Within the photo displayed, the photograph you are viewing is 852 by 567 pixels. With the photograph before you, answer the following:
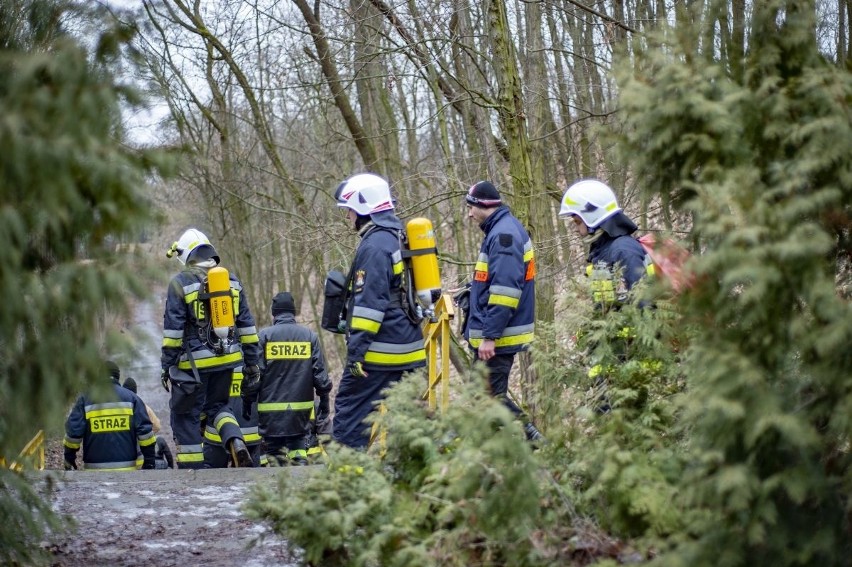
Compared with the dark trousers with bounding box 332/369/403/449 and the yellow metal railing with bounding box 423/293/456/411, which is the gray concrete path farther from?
the yellow metal railing with bounding box 423/293/456/411

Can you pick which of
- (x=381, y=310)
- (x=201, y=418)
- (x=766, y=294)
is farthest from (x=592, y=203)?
(x=201, y=418)

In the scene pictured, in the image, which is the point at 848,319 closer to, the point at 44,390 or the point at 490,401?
the point at 490,401

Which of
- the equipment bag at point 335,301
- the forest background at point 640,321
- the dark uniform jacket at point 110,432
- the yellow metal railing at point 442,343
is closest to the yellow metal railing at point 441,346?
the yellow metal railing at point 442,343

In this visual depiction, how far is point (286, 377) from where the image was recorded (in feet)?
31.5

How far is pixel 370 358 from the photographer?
22.5 feet

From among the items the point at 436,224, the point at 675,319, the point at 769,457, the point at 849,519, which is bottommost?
the point at 849,519

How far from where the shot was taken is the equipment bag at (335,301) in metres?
7.05

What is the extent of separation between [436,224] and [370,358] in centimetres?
856

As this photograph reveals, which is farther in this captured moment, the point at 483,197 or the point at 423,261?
the point at 483,197

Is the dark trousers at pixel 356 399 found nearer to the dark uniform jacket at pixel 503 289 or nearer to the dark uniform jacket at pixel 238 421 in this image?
the dark uniform jacket at pixel 503 289

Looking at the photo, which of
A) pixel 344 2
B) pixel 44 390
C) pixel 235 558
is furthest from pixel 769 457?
pixel 344 2

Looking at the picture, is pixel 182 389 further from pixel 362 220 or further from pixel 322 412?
pixel 362 220

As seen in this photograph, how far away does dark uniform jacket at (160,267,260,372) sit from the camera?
8.75m

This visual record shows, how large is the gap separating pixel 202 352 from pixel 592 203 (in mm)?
4266
